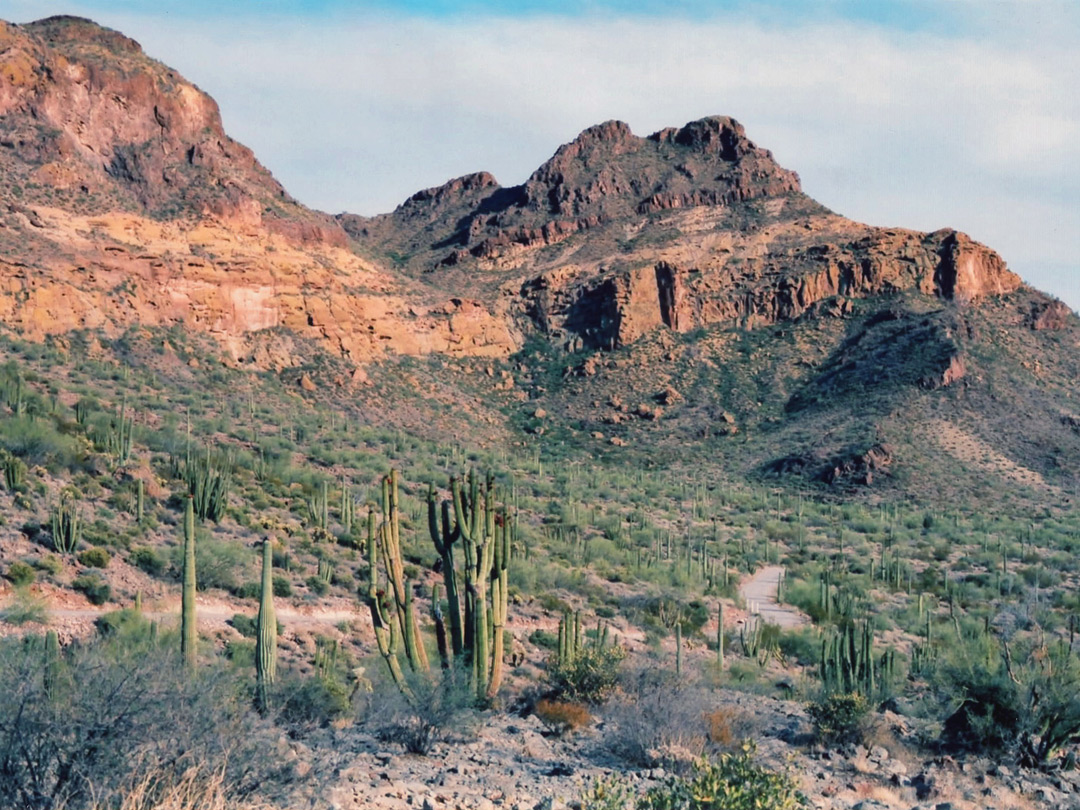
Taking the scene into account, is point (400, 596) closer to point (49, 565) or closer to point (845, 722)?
point (845, 722)

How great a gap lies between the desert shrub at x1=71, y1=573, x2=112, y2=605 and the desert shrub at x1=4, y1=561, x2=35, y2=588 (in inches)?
34.3

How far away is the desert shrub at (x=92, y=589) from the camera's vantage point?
20766mm

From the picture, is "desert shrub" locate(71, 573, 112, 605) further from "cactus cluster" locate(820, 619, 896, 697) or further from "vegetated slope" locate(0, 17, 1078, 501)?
"vegetated slope" locate(0, 17, 1078, 501)

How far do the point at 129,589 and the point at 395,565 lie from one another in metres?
8.94

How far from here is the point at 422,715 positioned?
1272 cm

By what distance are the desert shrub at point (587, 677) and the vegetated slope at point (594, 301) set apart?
134 feet

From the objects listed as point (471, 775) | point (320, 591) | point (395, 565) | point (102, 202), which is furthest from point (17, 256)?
point (471, 775)

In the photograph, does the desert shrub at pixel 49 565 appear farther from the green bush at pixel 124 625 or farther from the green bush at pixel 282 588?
the green bush at pixel 282 588

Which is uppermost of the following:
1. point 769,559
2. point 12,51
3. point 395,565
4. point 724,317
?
point 12,51

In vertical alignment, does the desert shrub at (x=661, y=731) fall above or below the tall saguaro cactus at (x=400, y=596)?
below

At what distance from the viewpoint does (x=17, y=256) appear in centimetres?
5281

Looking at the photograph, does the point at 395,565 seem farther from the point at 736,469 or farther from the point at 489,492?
the point at 736,469

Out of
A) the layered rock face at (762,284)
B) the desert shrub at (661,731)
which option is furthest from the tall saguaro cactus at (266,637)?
the layered rock face at (762,284)

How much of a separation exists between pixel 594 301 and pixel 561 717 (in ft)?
230
